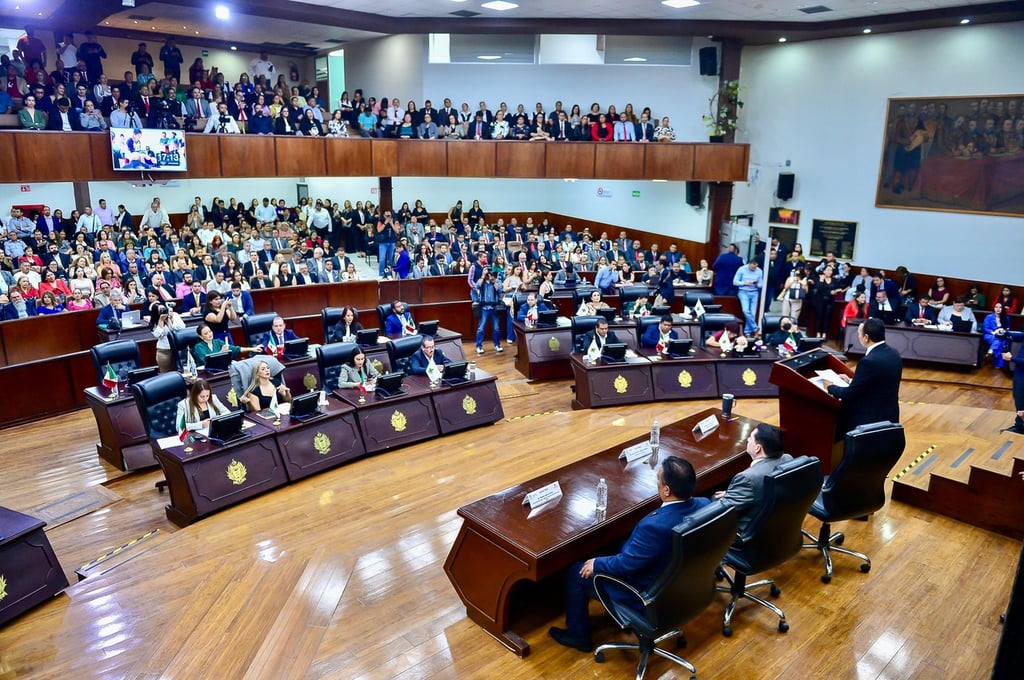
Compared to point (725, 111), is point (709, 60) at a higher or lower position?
higher

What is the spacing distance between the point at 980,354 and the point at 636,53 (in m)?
10.5

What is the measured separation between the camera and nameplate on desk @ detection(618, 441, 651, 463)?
5301mm

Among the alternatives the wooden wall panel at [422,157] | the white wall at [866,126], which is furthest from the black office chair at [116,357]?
the white wall at [866,126]

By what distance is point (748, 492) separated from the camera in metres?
4.39

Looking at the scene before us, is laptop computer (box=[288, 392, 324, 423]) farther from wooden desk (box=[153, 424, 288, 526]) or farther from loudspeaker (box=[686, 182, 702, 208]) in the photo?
loudspeaker (box=[686, 182, 702, 208])

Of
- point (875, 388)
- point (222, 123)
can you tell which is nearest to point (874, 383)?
point (875, 388)

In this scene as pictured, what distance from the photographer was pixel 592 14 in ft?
48.4

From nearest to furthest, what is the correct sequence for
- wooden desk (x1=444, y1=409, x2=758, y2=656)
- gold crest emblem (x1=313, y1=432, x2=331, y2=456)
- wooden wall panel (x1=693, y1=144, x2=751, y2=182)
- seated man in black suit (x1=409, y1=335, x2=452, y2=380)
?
wooden desk (x1=444, y1=409, x2=758, y2=656) < gold crest emblem (x1=313, y1=432, x2=331, y2=456) < seated man in black suit (x1=409, y1=335, x2=452, y2=380) < wooden wall panel (x1=693, y1=144, x2=751, y2=182)

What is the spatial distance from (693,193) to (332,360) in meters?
11.3

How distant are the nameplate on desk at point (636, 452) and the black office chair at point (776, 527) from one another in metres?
1.04

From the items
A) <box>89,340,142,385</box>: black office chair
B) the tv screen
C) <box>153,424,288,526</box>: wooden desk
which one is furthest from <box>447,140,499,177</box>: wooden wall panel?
<box>153,424,288,526</box>: wooden desk

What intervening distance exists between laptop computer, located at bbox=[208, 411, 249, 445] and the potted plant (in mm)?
13007

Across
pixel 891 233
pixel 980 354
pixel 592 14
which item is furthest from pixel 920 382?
pixel 592 14

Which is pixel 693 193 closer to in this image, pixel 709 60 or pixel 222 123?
pixel 709 60
